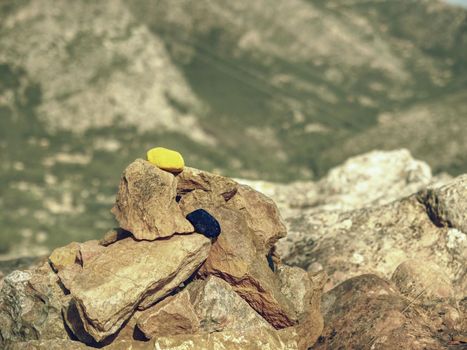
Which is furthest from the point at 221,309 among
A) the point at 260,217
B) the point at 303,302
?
the point at 260,217

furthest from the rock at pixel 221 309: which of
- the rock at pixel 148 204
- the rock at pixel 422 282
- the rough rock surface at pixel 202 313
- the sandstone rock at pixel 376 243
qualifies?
the sandstone rock at pixel 376 243

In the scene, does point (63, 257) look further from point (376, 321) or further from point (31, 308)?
point (376, 321)

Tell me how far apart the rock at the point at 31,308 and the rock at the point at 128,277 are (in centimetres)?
190

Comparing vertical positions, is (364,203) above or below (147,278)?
below

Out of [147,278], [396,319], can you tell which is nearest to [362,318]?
[396,319]

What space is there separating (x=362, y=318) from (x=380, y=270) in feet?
20.2

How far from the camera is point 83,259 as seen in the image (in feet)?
74.4

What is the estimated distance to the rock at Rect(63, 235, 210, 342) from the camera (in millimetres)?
19562

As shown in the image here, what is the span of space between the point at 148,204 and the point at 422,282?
12.7 metres

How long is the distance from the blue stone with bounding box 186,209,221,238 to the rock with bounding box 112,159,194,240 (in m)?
0.49

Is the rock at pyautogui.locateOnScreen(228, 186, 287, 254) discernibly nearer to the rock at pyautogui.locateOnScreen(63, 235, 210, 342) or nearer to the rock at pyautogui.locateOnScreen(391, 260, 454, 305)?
the rock at pyautogui.locateOnScreen(63, 235, 210, 342)

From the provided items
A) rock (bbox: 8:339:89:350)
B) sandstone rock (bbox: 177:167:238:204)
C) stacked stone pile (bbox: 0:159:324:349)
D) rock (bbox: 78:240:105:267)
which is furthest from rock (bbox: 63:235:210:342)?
sandstone rock (bbox: 177:167:238:204)

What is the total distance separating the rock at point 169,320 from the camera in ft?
66.6

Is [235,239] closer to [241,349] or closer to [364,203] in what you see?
[241,349]
